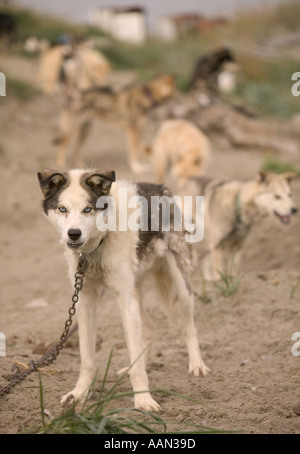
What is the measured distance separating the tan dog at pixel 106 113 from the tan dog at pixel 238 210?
4.62m

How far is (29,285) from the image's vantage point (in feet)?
25.7

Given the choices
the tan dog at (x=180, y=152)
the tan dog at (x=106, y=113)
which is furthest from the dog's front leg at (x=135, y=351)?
the tan dog at (x=106, y=113)

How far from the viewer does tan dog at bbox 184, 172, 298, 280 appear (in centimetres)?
778

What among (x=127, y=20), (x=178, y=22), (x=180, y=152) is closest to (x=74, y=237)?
(x=180, y=152)

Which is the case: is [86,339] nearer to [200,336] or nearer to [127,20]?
[200,336]

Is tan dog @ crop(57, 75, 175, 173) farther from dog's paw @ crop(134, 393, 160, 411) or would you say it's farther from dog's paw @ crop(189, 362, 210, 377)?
dog's paw @ crop(134, 393, 160, 411)

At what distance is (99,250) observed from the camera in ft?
13.9

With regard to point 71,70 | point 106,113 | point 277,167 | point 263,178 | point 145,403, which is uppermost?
point 71,70

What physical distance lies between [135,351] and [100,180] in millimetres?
1126

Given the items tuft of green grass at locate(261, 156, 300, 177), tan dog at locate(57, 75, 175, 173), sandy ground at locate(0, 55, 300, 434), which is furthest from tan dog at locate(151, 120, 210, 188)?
tan dog at locate(57, 75, 175, 173)

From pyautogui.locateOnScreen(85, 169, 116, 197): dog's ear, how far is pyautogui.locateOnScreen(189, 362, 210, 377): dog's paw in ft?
5.39

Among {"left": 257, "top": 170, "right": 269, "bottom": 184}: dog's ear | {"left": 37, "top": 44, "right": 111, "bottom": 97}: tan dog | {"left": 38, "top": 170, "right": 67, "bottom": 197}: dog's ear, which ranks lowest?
{"left": 38, "top": 170, "right": 67, "bottom": 197}: dog's ear

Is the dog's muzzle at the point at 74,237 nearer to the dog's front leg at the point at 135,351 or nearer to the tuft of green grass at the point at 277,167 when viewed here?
the dog's front leg at the point at 135,351
